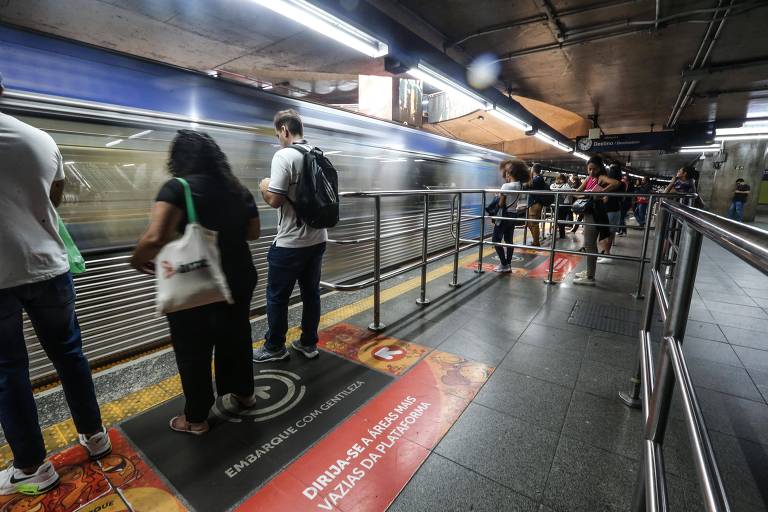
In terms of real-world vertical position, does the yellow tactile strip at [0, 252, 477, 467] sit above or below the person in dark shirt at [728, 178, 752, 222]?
below

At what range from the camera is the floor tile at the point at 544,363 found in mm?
2252

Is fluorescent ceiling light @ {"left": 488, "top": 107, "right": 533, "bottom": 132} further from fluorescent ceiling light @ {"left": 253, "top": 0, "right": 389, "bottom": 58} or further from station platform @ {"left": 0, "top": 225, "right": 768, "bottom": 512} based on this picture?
station platform @ {"left": 0, "top": 225, "right": 768, "bottom": 512}

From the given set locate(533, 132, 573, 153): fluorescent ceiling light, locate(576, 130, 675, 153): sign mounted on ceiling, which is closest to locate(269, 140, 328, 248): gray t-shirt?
locate(533, 132, 573, 153): fluorescent ceiling light

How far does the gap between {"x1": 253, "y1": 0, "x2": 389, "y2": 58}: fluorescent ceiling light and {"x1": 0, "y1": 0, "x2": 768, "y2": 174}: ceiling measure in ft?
0.42

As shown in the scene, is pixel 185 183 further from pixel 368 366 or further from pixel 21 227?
pixel 368 366

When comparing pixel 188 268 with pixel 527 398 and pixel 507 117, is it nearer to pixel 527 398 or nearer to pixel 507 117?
pixel 527 398

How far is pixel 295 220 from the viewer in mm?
2146

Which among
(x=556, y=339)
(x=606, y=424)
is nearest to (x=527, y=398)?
(x=606, y=424)

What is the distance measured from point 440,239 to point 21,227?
5587mm

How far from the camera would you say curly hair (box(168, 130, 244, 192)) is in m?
1.48

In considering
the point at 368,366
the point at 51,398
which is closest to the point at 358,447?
the point at 368,366

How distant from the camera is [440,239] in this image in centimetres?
639

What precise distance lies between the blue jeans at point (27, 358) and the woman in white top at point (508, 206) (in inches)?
166

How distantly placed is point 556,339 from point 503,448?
1372mm
